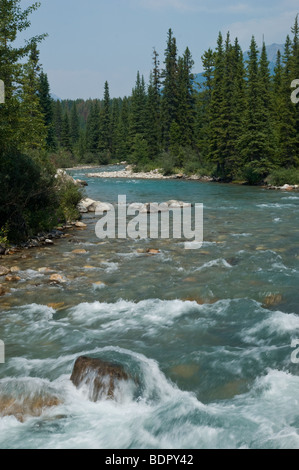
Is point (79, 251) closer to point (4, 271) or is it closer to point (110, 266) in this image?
point (110, 266)

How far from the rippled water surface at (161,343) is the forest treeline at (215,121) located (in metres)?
12.1

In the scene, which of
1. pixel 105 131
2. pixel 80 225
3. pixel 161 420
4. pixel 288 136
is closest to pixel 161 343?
pixel 161 420

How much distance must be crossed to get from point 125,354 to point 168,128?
192ft

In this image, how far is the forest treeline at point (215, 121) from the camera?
117 ft

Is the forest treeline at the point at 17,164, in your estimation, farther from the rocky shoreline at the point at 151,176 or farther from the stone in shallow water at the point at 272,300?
the rocky shoreline at the point at 151,176

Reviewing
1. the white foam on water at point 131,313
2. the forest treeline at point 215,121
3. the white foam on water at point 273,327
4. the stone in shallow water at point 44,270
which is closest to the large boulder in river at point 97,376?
the white foam on water at point 131,313

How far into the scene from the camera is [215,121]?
143 feet

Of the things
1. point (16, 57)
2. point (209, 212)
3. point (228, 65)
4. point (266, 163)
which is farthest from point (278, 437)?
point (228, 65)

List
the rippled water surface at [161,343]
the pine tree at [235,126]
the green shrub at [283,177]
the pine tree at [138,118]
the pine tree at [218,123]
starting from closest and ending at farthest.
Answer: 1. the rippled water surface at [161,343]
2. the green shrub at [283,177]
3. the pine tree at [235,126]
4. the pine tree at [218,123]
5. the pine tree at [138,118]

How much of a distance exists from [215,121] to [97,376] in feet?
136

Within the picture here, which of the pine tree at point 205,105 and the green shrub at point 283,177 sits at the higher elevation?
the pine tree at point 205,105

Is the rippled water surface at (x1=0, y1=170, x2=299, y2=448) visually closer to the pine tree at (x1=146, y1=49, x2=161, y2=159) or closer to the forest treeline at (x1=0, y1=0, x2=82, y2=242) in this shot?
the forest treeline at (x1=0, y1=0, x2=82, y2=242)
